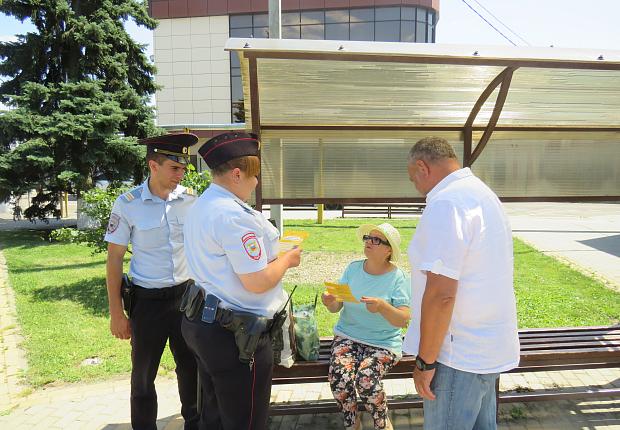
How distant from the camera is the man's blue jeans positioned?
1.91 metres

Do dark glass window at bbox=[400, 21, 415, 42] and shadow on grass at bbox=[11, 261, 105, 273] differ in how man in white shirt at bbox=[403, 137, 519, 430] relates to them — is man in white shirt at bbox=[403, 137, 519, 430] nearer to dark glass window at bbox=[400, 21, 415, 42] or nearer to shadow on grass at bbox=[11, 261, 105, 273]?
shadow on grass at bbox=[11, 261, 105, 273]

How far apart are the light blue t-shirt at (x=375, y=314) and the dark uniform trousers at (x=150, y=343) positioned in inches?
39.8

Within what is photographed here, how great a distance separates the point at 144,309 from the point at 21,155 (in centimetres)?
1095

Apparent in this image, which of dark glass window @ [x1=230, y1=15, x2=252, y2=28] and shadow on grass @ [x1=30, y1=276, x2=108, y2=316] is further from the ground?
dark glass window @ [x1=230, y1=15, x2=252, y2=28]

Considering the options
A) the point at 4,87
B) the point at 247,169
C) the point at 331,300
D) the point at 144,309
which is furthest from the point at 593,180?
the point at 4,87

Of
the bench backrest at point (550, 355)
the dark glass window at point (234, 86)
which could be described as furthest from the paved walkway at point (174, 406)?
the dark glass window at point (234, 86)

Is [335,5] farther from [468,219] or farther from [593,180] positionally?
[468,219]

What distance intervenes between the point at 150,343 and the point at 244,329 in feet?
3.26

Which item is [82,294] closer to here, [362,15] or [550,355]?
[550,355]

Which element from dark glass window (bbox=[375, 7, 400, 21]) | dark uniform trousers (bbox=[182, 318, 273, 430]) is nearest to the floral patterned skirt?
dark uniform trousers (bbox=[182, 318, 273, 430])

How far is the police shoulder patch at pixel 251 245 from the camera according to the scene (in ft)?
6.33

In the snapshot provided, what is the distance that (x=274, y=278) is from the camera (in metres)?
2.01

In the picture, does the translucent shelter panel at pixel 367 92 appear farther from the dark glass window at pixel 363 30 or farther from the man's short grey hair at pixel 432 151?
the dark glass window at pixel 363 30

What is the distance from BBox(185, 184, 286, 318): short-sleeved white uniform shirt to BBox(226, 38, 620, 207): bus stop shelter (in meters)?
1.01
